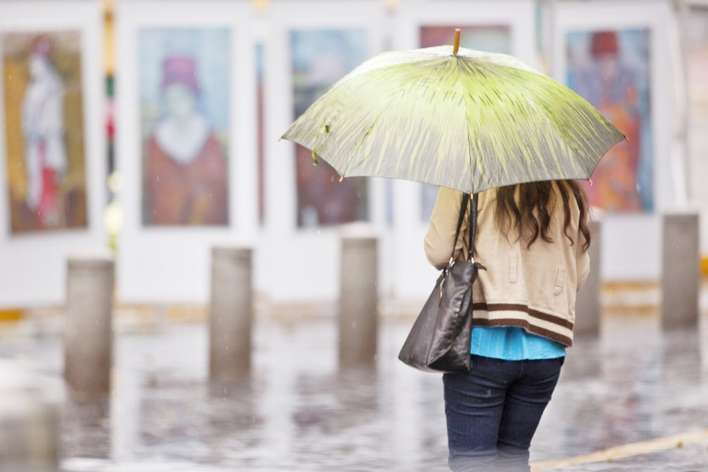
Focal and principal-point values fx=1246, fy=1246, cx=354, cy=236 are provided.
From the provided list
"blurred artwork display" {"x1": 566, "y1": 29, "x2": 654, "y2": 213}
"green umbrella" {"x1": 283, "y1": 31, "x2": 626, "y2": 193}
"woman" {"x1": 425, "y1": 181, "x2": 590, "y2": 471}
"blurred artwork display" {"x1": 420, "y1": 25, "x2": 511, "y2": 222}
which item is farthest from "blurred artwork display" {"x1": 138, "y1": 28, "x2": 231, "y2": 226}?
"woman" {"x1": 425, "y1": 181, "x2": 590, "y2": 471}

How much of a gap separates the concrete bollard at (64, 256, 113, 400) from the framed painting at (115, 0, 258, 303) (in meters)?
3.74

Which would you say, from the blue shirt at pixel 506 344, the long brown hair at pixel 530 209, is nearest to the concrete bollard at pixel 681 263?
the long brown hair at pixel 530 209

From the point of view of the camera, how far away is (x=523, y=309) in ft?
13.4

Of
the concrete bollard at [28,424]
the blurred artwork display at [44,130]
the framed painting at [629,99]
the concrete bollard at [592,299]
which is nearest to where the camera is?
the concrete bollard at [28,424]

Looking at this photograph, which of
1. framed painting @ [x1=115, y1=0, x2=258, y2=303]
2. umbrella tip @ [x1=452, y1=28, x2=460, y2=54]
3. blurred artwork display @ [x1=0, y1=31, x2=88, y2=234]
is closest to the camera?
umbrella tip @ [x1=452, y1=28, x2=460, y2=54]

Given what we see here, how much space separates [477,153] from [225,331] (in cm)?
528

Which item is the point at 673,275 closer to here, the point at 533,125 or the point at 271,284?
the point at 271,284

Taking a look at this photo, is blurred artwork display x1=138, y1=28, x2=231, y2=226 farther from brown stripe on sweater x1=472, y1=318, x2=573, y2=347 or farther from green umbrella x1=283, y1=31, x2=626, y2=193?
brown stripe on sweater x1=472, y1=318, x2=573, y2=347

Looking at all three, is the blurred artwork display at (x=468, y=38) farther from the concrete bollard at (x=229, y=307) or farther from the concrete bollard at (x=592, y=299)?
the concrete bollard at (x=229, y=307)

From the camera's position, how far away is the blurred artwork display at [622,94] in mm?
12820

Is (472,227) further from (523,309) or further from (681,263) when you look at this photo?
(681,263)

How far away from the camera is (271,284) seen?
12.6m

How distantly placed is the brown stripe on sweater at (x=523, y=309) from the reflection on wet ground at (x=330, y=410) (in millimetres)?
2333

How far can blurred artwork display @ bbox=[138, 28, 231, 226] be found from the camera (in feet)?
39.9
